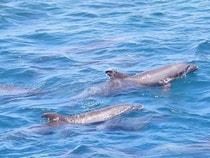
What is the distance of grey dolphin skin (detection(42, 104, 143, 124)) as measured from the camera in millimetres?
15102

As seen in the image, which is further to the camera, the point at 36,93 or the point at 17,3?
the point at 17,3

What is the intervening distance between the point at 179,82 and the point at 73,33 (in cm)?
731

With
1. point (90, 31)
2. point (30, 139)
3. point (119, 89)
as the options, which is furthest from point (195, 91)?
point (90, 31)

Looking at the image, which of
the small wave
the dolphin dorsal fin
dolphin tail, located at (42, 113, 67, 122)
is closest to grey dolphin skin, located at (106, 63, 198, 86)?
the dolphin dorsal fin

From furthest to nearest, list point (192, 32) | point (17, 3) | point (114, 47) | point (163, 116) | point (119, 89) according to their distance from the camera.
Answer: point (17, 3) → point (192, 32) → point (114, 47) → point (119, 89) → point (163, 116)

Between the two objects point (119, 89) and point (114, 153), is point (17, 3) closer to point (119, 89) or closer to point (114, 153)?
point (119, 89)

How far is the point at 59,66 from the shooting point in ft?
67.7

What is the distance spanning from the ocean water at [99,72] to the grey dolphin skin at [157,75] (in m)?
0.21

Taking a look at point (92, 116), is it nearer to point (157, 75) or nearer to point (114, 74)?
point (114, 74)

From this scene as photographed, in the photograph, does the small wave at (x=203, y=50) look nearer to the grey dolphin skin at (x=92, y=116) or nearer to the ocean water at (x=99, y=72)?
the ocean water at (x=99, y=72)

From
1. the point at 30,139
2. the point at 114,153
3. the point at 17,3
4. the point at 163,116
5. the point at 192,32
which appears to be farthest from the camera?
the point at 17,3

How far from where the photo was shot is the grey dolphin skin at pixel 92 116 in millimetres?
15102

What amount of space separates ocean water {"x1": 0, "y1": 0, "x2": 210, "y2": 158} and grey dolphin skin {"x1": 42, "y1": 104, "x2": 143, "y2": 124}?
7.9 inches

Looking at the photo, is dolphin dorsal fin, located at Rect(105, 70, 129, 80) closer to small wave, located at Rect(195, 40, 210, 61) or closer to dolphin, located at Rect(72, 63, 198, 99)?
dolphin, located at Rect(72, 63, 198, 99)
